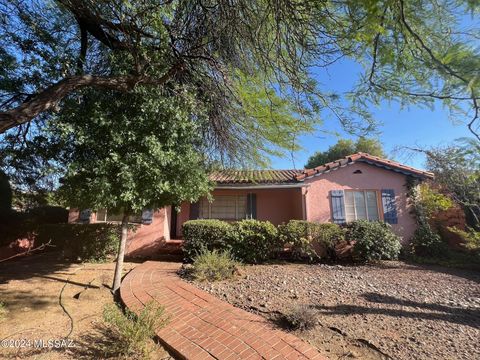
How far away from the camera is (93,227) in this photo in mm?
9727

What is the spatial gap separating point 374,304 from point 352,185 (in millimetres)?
7573

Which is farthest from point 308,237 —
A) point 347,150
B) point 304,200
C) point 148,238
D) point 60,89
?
point 347,150

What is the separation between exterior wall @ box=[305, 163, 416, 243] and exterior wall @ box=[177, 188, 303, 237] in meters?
1.17

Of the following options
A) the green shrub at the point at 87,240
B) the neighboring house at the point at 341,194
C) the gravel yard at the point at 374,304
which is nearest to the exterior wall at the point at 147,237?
the neighboring house at the point at 341,194

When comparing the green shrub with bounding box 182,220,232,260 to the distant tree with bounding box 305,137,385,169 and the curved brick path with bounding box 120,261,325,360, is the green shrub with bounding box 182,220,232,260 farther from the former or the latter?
the distant tree with bounding box 305,137,385,169

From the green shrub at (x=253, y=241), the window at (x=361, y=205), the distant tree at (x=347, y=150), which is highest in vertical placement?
the distant tree at (x=347, y=150)

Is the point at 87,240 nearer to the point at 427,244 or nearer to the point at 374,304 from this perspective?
the point at 374,304

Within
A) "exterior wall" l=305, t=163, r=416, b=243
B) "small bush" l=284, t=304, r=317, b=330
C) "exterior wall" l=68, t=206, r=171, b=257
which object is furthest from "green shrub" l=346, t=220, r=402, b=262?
"exterior wall" l=68, t=206, r=171, b=257

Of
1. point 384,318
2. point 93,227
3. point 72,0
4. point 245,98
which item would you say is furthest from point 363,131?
point 93,227

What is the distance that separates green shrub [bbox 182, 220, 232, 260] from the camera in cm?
914

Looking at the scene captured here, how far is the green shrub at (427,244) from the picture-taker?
10.3 m

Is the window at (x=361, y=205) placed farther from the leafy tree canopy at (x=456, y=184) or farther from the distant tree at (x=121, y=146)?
the distant tree at (x=121, y=146)

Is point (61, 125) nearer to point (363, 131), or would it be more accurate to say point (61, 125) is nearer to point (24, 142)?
point (24, 142)

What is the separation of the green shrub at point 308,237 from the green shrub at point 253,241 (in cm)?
41
